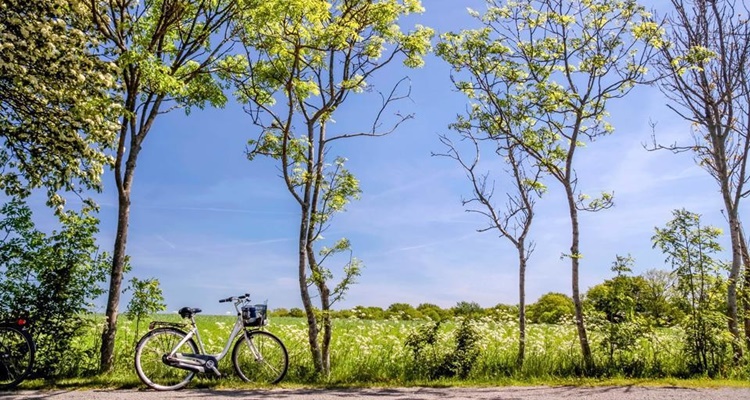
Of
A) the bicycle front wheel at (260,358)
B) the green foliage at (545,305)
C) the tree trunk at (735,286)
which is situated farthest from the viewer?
the green foliage at (545,305)

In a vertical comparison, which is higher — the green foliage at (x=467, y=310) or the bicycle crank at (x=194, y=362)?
the green foliage at (x=467, y=310)

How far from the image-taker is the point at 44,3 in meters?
12.4

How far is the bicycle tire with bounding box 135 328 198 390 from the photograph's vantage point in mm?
9828

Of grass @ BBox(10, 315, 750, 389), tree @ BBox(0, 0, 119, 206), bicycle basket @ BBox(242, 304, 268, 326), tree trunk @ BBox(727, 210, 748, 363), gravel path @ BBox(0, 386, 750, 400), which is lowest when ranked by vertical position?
gravel path @ BBox(0, 386, 750, 400)

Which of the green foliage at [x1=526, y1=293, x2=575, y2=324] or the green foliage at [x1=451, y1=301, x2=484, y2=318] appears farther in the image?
the green foliage at [x1=526, y1=293, x2=575, y2=324]

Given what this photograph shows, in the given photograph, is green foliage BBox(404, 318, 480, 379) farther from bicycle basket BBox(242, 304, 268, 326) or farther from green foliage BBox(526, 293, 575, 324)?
green foliage BBox(526, 293, 575, 324)

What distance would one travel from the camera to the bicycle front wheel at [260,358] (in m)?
10.1

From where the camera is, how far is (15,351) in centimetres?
1012

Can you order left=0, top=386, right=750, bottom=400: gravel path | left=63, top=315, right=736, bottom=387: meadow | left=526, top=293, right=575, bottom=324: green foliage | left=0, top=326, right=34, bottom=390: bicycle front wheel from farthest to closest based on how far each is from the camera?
left=526, top=293, right=575, bottom=324: green foliage, left=63, top=315, right=736, bottom=387: meadow, left=0, top=326, right=34, bottom=390: bicycle front wheel, left=0, top=386, right=750, bottom=400: gravel path

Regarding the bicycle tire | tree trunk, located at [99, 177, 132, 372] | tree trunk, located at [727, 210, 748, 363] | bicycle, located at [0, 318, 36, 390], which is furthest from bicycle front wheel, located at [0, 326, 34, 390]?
tree trunk, located at [727, 210, 748, 363]

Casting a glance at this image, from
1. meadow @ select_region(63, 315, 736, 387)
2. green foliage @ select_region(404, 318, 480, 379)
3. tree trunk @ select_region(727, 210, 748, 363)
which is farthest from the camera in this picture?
tree trunk @ select_region(727, 210, 748, 363)

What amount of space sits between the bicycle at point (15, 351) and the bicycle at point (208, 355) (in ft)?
6.12

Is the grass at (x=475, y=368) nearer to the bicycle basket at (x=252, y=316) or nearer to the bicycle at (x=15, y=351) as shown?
the bicycle at (x=15, y=351)

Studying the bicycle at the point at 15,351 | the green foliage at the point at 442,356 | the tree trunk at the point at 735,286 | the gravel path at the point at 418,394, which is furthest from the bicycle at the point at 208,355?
the tree trunk at the point at 735,286
